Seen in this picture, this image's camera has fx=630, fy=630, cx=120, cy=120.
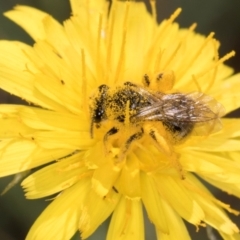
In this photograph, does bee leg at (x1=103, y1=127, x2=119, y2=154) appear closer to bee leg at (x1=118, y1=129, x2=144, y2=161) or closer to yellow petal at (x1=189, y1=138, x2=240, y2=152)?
bee leg at (x1=118, y1=129, x2=144, y2=161)

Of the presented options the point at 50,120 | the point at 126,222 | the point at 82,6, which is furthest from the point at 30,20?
the point at 126,222

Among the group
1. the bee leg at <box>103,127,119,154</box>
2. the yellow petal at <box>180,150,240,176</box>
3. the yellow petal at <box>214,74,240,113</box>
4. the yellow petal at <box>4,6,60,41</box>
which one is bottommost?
the yellow petal at <box>180,150,240,176</box>

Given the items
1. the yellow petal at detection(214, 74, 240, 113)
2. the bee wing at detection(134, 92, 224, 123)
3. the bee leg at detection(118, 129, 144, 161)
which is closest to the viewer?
the bee wing at detection(134, 92, 224, 123)

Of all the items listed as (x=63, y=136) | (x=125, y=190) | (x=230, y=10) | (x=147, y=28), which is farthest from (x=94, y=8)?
(x=230, y=10)

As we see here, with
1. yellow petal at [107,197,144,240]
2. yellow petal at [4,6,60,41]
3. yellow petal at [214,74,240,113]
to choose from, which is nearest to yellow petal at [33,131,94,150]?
yellow petal at [107,197,144,240]

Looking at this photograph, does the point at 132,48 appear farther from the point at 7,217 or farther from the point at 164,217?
the point at 7,217

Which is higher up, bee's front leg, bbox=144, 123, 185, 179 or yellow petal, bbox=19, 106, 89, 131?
yellow petal, bbox=19, 106, 89, 131
